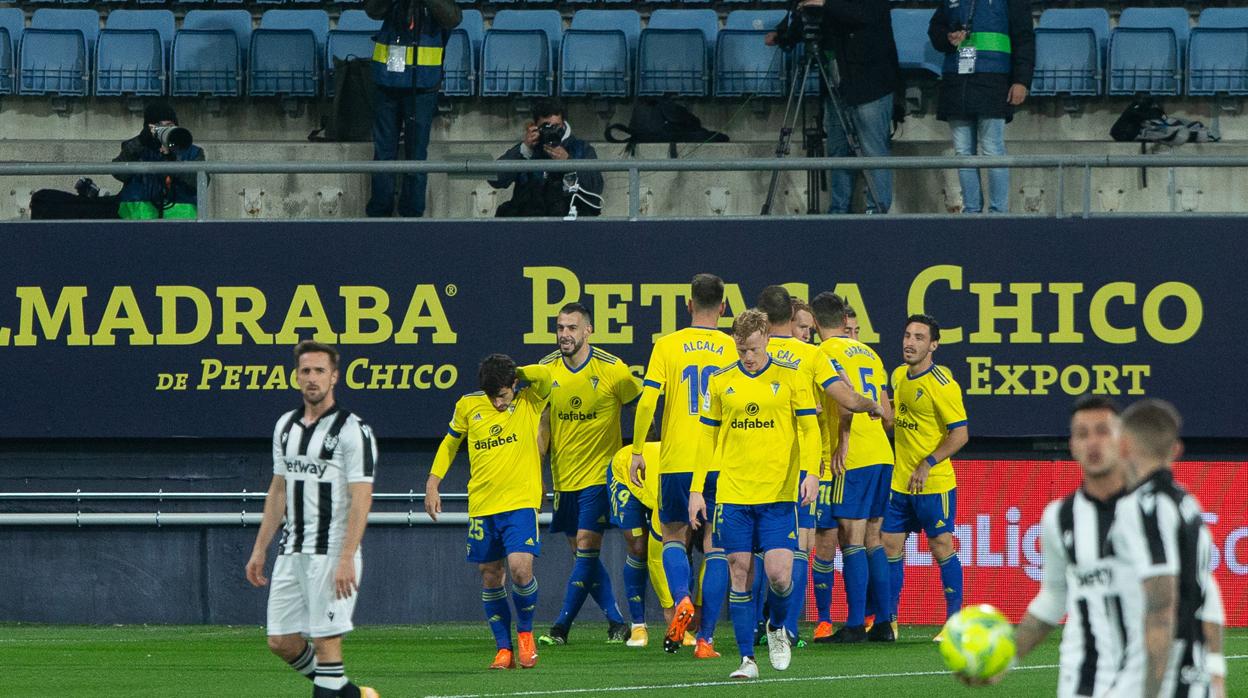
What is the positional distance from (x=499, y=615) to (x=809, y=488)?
2.06 m

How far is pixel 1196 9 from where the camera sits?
18.6m

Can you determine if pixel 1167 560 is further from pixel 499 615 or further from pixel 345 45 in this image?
pixel 345 45

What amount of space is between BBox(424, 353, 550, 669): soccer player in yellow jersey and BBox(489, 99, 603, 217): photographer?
3349mm

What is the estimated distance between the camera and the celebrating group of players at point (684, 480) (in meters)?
8.45

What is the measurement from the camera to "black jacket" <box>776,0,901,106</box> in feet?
48.4

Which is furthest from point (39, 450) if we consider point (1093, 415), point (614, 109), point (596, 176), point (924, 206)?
point (1093, 415)

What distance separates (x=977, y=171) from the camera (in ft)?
46.6

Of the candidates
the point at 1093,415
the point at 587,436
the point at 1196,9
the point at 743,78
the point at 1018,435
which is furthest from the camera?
the point at 1196,9

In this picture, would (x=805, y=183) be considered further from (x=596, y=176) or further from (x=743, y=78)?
(x=743, y=78)

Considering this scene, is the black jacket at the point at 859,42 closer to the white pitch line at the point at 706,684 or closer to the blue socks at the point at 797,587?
the blue socks at the point at 797,587

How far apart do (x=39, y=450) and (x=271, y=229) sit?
2.57 metres

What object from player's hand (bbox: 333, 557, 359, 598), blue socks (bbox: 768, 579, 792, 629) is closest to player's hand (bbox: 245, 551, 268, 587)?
player's hand (bbox: 333, 557, 359, 598)

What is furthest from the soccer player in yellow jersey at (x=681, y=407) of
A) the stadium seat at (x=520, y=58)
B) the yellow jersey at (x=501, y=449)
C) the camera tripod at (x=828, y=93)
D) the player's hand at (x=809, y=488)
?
the stadium seat at (x=520, y=58)

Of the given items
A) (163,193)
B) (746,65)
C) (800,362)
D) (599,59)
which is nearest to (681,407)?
(800,362)
